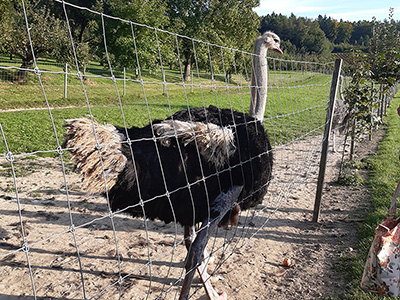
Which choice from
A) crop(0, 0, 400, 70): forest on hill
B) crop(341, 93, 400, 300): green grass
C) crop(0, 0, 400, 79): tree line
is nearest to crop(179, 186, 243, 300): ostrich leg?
crop(341, 93, 400, 300): green grass

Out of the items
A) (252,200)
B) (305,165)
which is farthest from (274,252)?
(305,165)

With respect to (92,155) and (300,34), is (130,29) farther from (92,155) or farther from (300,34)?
(300,34)

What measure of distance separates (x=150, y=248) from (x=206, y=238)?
1210 millimetres

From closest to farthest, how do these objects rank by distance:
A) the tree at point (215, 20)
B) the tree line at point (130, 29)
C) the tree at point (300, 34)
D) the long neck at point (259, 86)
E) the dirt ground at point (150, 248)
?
the dirt ground at point (150, 248), the long neck at point (259, 86), the tree line at point (130, 29), the tree at point (215, 20), the tree at point (300, 34)

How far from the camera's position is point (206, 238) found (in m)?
2.21

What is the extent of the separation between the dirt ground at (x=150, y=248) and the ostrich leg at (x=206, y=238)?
113mm

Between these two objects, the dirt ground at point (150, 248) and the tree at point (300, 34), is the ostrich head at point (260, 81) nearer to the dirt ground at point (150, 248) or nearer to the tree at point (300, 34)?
the dirt ground at point (150, 248)

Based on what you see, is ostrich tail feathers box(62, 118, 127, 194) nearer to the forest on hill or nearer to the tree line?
the forest on hill

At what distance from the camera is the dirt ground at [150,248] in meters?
2.67

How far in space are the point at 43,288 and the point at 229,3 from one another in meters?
24.4

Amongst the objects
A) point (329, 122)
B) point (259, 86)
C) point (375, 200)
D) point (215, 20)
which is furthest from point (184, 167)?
point (215, 20)

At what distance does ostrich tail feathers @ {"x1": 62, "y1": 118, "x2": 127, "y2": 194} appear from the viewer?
1865 millimetres

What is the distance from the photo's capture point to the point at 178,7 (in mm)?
23672

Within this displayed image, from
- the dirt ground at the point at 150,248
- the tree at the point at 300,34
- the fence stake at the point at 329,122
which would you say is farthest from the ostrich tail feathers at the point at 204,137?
the tree at the point at 300,34
